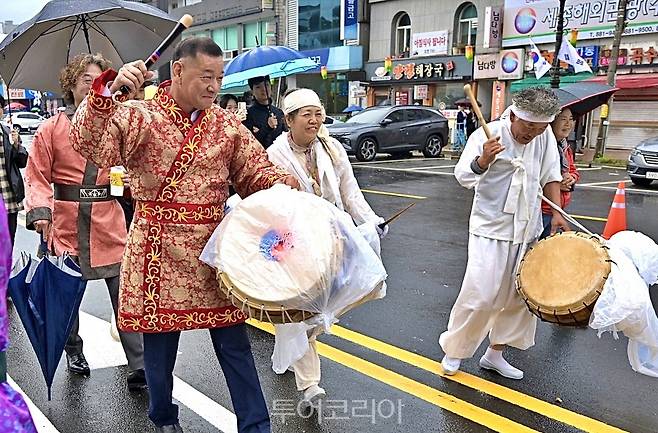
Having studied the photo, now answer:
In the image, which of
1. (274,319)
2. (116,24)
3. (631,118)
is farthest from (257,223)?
(631,118)

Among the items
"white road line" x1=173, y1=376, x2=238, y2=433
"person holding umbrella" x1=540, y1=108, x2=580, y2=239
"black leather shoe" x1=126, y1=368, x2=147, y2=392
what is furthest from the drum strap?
"person holding umbrella" x1=540, y1=108, x2=580, y2=239

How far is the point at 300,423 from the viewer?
11.0 ft

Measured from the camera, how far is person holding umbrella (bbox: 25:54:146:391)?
3527 millimetres

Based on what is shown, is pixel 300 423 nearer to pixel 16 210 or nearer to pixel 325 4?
pixel 16 210

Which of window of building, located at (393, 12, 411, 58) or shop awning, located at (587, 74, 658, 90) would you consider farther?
window of building, located at (393, 12, 411, 58)

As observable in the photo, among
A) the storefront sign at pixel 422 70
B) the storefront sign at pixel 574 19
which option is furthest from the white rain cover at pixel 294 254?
the storefront sign at pixel 422 70

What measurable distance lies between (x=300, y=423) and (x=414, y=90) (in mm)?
24280

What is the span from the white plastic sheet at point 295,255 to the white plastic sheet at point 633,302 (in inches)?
49.7

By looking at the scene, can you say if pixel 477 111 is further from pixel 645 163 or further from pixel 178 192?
pixel 645 163

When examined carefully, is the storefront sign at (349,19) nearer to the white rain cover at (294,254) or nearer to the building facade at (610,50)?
the building facade at (610,50)

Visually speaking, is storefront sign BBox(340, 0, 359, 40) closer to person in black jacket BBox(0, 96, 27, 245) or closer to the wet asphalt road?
the wet asphalt road

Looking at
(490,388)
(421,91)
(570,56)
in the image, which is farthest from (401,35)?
(490,388)

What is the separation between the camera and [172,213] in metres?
2.60

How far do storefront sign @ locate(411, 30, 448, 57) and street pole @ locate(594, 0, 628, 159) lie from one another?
7.42 metres
